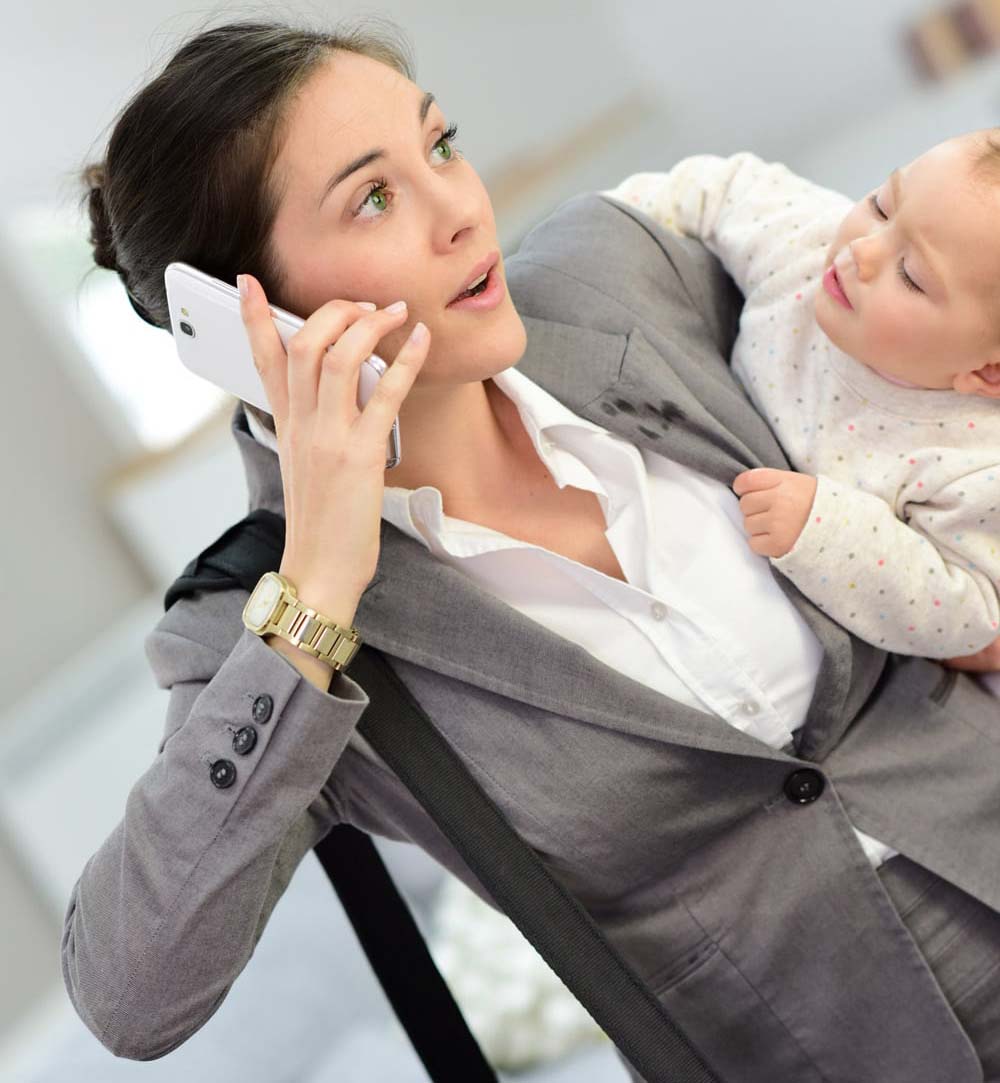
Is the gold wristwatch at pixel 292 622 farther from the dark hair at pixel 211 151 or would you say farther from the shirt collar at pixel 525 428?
the dark hair at pixel 211 151

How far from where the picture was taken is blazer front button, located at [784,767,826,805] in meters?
1.34

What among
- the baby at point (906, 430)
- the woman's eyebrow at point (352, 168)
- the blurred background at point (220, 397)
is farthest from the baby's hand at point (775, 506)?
the blurred background at point (220, 397)

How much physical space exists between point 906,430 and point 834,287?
182mm

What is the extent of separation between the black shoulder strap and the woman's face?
0.92 ft

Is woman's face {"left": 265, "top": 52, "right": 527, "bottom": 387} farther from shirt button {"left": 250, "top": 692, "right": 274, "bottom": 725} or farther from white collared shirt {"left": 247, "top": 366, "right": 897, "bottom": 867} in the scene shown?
shirt button {"left": 250, "top": 692, "right": 274, "bottom": 725}

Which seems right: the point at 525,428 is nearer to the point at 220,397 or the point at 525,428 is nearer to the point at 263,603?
the point at 263,603

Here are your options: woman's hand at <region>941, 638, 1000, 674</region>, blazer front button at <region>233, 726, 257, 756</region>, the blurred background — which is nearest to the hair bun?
blazer front button at <region>233, 726, 257, 756</region>

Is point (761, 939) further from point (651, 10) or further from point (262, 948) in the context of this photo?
point (651, 10)

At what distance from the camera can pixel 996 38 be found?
400 cm

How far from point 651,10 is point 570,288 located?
3.69 meters

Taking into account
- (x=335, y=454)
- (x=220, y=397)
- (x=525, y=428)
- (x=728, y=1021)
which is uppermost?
(x=335, y=454)

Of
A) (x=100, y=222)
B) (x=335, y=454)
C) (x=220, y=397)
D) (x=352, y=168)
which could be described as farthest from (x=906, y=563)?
(x=220, y=397)

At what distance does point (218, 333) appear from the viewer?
4.29 feet

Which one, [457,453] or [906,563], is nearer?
[906,563]
